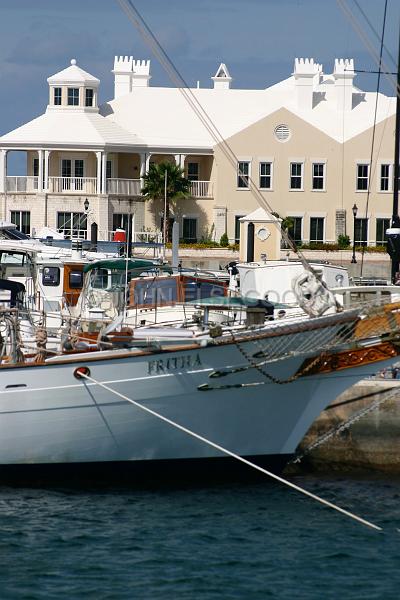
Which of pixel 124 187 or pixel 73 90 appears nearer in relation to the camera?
pixel 124 187

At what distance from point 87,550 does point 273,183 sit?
5148cm

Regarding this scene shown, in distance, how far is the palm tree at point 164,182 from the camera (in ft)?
228

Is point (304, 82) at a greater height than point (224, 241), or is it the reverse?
point (304, 82)

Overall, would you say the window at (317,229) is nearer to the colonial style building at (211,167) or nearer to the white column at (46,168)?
the colonial style building at (211,167)

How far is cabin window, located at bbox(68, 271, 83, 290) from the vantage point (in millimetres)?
28125

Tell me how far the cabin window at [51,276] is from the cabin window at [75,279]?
26 cm

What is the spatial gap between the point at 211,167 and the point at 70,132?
23.7 ft

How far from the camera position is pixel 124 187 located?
71.2 metres

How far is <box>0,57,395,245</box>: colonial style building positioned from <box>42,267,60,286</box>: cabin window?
40325mm

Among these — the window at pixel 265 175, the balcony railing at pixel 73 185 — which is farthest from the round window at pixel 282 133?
the balcony railing at pixel 73 185

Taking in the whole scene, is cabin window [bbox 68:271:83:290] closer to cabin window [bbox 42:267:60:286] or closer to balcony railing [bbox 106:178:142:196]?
cabin window [bbox 42:267:60:286]

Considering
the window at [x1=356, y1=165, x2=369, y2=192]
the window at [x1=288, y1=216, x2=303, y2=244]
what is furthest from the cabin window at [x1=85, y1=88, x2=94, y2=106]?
the window at [x1=356, y1=165, x2=369, y2=192]

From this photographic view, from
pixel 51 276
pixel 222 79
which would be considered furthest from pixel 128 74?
pixel 51 276

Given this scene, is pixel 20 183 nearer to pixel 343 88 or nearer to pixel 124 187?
pixel 124 187
